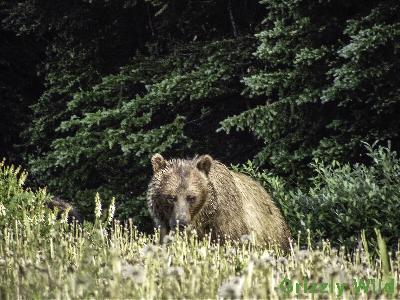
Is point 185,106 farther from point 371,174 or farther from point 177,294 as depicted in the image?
point 177,294

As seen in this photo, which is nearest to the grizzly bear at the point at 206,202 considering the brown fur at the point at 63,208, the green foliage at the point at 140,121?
the brown fur at the point at 63,208

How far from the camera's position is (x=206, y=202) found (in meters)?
7.95

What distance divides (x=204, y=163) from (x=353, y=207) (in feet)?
5.69

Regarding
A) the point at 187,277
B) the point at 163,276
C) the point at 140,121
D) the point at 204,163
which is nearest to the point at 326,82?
the point at 140,121

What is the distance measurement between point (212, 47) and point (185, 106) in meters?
1.45

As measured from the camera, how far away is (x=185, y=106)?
13.8 metres

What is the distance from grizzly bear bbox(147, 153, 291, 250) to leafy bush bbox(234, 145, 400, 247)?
1.85 ft

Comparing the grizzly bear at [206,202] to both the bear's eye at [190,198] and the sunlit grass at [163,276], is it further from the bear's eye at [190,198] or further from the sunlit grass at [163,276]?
the sunlit grass at [163,276]

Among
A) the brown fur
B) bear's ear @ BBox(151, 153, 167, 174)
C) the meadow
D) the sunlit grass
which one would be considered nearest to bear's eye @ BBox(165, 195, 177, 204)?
bear's ear @ BBox(151, 153, 167, 174)

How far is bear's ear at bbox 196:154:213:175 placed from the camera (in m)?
8.11

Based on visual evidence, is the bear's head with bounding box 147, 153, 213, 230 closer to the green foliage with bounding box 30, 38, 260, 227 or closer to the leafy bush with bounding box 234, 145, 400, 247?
the leafy bush with bounding box 234, 145, 400, 247

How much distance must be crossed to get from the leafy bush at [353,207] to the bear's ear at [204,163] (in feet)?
4.31

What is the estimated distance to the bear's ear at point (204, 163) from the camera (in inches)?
319

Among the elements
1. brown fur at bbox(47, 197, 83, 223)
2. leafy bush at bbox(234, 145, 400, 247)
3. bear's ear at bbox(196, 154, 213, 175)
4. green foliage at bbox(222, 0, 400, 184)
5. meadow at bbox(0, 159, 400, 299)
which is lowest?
meadow at bbox(0, 159, 400, 299)
